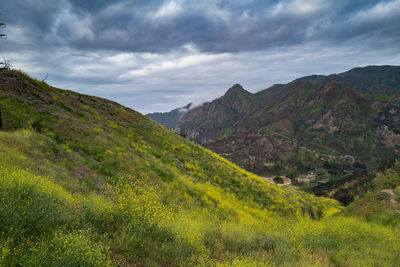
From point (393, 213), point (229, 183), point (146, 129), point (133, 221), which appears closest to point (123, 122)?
point (146, 129)

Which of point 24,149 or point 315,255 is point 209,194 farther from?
point 24,149

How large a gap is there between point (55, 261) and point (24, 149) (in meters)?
8.85

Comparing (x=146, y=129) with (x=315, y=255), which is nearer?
(x=315, y=255)

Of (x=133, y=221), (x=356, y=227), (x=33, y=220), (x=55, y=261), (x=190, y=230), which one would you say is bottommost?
(x=356, y=227)

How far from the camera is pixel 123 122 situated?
1042 inches

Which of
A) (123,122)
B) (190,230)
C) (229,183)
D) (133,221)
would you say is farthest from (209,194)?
(123,122)

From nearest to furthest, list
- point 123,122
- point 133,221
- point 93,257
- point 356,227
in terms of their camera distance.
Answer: point 93,257
point 133,221
point 356,227
point 123,122

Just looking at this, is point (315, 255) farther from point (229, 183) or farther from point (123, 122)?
point (123, 122)

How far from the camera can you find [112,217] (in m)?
6.74

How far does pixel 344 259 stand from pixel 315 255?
1.03 m

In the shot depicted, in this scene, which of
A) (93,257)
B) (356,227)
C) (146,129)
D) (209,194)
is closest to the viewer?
(93,257)

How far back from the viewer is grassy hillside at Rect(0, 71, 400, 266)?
4992 mm

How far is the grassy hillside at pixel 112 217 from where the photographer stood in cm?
499

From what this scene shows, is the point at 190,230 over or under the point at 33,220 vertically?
under
